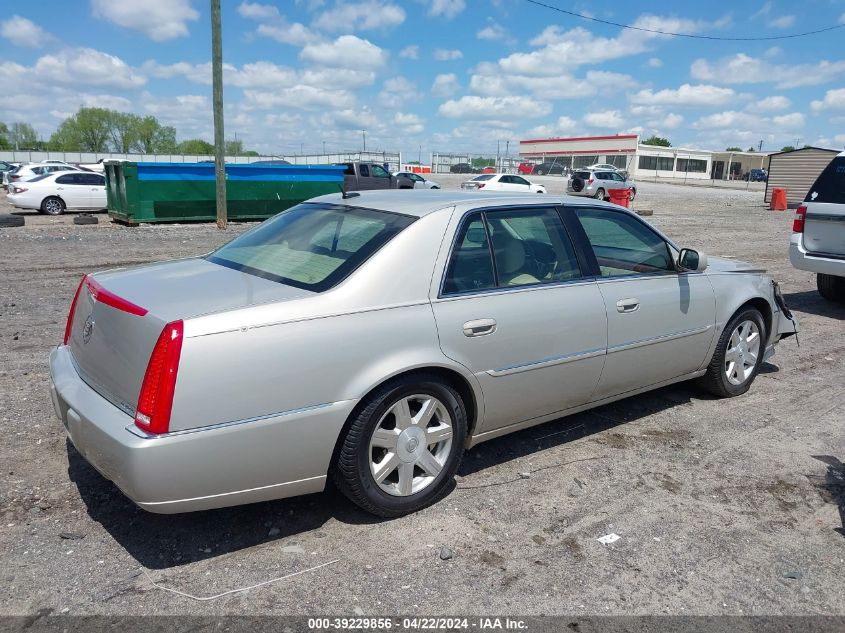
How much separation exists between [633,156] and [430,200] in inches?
2953

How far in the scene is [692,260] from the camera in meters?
4.76

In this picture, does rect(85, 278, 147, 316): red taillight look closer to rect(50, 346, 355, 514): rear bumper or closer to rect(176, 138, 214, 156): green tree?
rect(50, 346, 355, 514): rear bumper

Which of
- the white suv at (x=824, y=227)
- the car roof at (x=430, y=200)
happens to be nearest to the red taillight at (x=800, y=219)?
the white suv at (x=824, y=227)

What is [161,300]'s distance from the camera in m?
3.11

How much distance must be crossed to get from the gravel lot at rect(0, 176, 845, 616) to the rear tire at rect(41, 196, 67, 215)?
18.1 metres

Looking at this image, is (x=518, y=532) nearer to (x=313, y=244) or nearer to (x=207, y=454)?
(x=207, y=454)

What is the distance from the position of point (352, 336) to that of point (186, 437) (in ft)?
2.74

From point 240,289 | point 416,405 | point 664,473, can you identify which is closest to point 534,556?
point 416,405

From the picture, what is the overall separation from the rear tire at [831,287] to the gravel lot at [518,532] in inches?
186

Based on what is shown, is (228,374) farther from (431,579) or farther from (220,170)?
(220,170)

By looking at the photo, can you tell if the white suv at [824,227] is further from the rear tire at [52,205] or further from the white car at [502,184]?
the white car at [502,184]

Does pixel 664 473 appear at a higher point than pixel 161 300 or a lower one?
lower

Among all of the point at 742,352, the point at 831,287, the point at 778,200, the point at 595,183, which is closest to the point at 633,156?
the point at 595,183

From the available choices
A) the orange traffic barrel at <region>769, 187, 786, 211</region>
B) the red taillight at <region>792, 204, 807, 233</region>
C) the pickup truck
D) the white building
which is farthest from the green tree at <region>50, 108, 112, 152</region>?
the red taillight at <region>792, 204, 807, 233</region>
